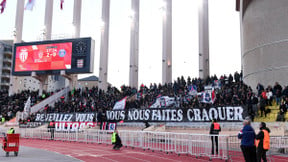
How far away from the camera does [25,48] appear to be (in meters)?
39.3

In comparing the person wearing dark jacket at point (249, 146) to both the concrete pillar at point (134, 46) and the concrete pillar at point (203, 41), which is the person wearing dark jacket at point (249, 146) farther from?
the concrete pillar at point (134, 46)

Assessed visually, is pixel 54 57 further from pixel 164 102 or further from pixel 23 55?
pixel 164 102

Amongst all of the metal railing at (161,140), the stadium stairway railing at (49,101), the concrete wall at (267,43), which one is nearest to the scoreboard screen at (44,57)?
the stadium stairway railing at (49,101)

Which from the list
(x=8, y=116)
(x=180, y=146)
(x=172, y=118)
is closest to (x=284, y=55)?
(x=172, y=118)

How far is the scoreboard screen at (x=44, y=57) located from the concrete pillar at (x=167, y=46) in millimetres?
12257

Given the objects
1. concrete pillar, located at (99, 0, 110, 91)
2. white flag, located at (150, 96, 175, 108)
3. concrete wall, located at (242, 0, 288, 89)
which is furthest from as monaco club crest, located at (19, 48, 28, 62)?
concrete wall, located at (242, 0, 288, 89)

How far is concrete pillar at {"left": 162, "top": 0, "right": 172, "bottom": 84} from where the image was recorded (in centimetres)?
3822

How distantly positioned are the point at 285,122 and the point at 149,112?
1069 cm

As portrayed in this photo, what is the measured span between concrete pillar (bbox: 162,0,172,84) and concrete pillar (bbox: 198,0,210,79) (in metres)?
4.52

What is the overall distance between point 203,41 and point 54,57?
1920 centimetres

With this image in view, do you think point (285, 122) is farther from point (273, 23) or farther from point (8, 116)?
point (8, 116)

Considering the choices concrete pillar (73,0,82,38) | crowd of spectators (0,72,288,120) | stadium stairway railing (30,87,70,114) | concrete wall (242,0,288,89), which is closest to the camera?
crowd of spectators (0,72,288,120)

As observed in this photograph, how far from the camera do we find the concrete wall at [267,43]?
923 inches

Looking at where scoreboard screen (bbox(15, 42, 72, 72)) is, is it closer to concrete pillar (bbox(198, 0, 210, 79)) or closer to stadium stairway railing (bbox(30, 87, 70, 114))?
stadium stairway railing (bbox(30, 87, 70, 114))
